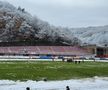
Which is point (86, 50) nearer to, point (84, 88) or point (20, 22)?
point (20, 22)

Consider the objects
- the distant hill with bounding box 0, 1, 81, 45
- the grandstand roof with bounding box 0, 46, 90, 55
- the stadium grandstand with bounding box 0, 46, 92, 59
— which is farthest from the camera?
the distant hill with bounding box 0, 1, 81, 45

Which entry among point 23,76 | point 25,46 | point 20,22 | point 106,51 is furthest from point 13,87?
point 20,22

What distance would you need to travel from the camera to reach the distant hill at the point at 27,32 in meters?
174

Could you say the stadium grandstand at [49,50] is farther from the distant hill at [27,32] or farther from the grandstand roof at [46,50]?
the distant hill at [27,32]

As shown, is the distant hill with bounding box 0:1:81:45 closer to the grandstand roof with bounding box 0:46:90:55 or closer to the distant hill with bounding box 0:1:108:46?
the distant hill with bounding box 0:1:108:46

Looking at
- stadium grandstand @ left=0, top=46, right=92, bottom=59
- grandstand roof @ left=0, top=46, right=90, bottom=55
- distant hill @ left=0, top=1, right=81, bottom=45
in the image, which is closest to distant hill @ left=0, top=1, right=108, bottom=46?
distant hill @ left=0, top=1, right=81, bottom=45

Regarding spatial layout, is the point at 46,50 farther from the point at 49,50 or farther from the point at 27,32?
the point at 27,32

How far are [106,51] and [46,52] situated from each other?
109 feet

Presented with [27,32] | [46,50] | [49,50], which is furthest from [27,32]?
[46,50]

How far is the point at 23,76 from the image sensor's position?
151 ft

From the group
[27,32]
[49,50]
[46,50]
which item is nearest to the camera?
[46,50]

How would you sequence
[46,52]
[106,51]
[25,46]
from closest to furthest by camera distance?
[46,52]
[25,46]
[106,51]

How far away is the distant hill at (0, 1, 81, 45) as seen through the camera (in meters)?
174

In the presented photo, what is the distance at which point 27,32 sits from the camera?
596 feet
